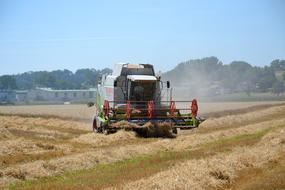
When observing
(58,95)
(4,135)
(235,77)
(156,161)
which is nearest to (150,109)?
(4,135)

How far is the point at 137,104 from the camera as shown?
90.3 feet

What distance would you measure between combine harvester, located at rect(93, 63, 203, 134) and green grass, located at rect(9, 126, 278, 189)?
635 cm

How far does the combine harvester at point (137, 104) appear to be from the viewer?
25.5 m

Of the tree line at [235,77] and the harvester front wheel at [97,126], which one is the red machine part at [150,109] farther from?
the tree line at [235,77]

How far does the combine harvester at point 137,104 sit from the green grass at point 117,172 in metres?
6.35

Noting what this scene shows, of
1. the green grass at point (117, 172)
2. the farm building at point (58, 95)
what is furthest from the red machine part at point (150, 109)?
the farm building at point (58, 95)

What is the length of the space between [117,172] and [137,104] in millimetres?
13266

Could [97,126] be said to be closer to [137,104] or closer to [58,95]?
[137,104]

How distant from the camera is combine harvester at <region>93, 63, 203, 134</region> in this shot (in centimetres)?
2547

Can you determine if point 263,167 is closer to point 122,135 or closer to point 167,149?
point 167,149

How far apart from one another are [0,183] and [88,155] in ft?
15.3

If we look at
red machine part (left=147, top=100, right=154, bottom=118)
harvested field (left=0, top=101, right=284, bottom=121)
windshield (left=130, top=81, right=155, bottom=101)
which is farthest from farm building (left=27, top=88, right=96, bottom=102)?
red machine part (left=147, top=100, right=154, bottom=118)

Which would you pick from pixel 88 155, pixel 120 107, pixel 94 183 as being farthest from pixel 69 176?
pixel 120 107

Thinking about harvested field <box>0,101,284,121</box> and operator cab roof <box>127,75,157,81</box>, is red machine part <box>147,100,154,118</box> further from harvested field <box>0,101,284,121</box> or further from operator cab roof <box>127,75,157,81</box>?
harvested field <box>0,101,284,121</box>
